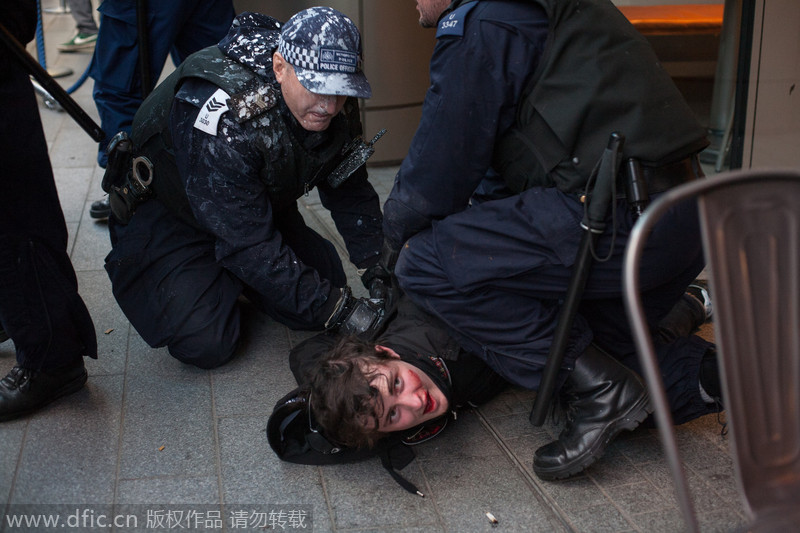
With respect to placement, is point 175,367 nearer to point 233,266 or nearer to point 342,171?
point 233,266

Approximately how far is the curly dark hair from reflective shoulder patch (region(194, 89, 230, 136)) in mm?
868

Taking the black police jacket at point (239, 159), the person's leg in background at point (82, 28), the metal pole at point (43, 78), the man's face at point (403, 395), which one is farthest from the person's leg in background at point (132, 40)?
the person's leg in background at point (82, 28)

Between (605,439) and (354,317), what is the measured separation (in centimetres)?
99

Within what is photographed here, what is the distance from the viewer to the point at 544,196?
2189mm

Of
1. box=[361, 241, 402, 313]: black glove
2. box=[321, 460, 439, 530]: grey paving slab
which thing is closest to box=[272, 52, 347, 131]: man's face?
box=[361, 241, 402, 313]: black glove

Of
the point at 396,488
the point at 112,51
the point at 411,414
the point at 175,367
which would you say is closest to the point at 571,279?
the point at 411,414

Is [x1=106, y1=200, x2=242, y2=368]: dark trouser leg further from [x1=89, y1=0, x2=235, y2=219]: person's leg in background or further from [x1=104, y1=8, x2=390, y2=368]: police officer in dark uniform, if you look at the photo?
[x1=89, y1=0, x2=235, y2=219]: person's leg in background

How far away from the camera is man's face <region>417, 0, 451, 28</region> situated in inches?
92.1

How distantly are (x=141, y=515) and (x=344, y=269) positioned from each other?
1.70 meters

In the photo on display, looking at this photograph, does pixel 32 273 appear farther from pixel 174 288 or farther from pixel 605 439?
pixel 605 439

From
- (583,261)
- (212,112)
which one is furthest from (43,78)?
(583,261)

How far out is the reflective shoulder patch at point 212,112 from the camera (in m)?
2.57

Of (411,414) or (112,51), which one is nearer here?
(411,414)

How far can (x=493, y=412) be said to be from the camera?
262cm
